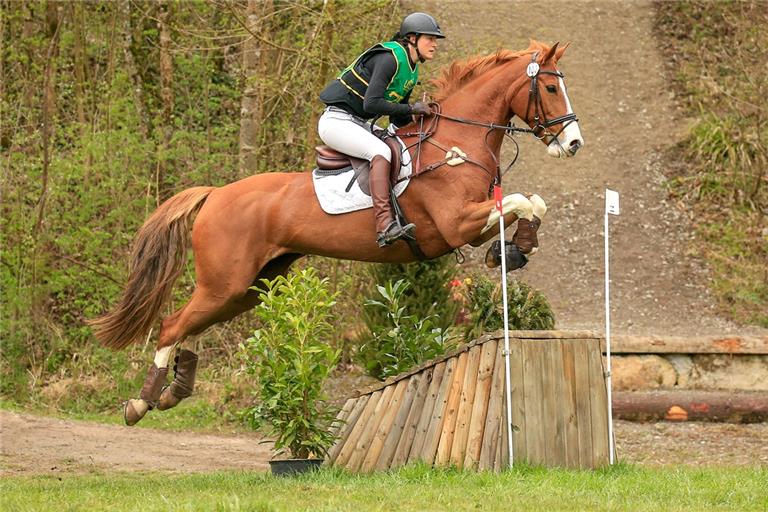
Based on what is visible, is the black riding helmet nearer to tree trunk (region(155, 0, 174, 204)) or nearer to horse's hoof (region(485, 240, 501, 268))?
horse's hoof (region(485, 240, 501, 268))

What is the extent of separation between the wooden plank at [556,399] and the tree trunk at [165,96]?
7231 mm

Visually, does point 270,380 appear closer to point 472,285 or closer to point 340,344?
point 472,285

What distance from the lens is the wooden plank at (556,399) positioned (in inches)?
275

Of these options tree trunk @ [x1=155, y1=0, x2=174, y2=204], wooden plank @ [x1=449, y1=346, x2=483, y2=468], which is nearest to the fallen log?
wooden plank @ [x1=449, y1=346, x2=483, y2=468]

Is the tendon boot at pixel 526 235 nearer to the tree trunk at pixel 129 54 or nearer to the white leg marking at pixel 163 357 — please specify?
the white leg marking at pixel 163 357

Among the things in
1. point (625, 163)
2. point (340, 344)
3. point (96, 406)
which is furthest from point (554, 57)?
point (625, 163)

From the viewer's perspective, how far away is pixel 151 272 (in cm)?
802

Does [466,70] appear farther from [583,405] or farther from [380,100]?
[583,405]

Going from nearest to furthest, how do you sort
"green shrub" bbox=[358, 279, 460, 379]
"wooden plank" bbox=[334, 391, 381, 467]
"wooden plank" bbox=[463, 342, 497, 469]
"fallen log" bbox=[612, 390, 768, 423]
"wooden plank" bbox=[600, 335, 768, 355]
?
1. "wooden plank" bbox=[463, 342, 497, 469]
2. "wooden plank" bbox=[334, 391, 381, 467]
3. "green shrub" bbox=[358, 279, 460, 379]
4. "fallen log" bbox=[612, 390, 768, 423]
5. "wooden plank" bbox=[600, 335, 768, 355]

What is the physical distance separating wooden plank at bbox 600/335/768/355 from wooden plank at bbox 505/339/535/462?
4.85 m

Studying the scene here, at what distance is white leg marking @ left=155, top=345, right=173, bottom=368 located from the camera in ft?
25.5

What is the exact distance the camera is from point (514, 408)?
6.85 metres

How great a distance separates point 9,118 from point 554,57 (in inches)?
357

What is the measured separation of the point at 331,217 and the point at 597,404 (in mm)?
2175
